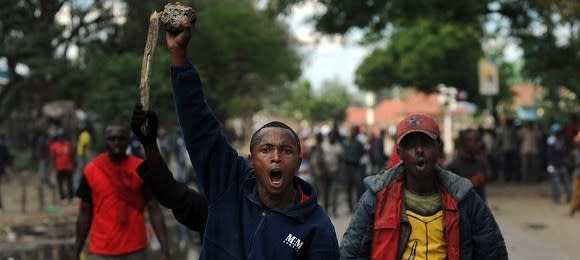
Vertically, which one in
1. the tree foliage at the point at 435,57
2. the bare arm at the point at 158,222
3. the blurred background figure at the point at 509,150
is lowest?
the blurred background figure at the point at 509,150

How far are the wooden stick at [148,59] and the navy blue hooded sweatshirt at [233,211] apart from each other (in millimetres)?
99

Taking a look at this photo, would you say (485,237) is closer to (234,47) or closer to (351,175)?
(351,175)

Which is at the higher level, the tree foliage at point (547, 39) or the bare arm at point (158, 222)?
the tree foliage at point (547, 39)

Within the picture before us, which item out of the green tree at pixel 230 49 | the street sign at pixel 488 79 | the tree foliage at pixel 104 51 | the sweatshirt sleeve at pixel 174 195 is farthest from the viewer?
the green tree at pixel 230 49

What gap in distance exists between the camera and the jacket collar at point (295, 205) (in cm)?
308

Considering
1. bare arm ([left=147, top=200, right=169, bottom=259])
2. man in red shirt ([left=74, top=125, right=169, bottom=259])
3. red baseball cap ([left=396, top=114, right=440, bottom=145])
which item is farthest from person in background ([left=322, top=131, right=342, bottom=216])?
red baseball cap ([left=396, top=114, right=440, bottom=145])

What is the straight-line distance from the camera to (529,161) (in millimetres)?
22172

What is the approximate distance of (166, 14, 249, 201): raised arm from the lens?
10.2 feet

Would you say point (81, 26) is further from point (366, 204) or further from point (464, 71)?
point (366, 204)

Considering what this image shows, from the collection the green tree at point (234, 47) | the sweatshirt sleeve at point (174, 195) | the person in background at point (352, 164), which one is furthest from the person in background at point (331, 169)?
the green tree at point (234, 47)

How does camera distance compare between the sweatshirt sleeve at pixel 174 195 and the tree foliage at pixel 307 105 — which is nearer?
the sweatshirt sleeve at pixel 174 195

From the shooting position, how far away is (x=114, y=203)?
5.97 metres

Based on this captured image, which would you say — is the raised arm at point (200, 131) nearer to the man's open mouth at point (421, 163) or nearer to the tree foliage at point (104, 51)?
the man's open mouth at point (421, 163)

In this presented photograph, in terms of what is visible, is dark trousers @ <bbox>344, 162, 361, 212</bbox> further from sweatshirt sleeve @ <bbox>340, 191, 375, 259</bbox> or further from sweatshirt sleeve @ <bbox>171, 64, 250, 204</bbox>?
sweatshirt sleeve @ <bbox>171, 64, 250, 204</bbox>
